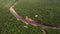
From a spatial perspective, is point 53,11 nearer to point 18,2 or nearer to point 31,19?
point 31,19

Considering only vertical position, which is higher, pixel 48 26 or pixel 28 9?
pixel 28 9

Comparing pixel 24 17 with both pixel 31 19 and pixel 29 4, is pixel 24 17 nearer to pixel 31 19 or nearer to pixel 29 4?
pixel 31 19

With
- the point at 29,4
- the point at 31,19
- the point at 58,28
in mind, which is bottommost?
the point at 58,28

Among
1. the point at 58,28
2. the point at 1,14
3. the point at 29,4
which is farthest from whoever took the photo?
the point at 29,4

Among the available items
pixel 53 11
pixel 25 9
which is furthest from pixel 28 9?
pixel 53 11

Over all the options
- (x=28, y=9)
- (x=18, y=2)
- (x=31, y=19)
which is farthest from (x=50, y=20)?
(x=18, y=2)

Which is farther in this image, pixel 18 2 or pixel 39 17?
pixel 18 2

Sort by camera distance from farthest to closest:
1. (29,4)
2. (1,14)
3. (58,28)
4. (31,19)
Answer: (29,4) < (1,14) < (31,19) < (58,28)
